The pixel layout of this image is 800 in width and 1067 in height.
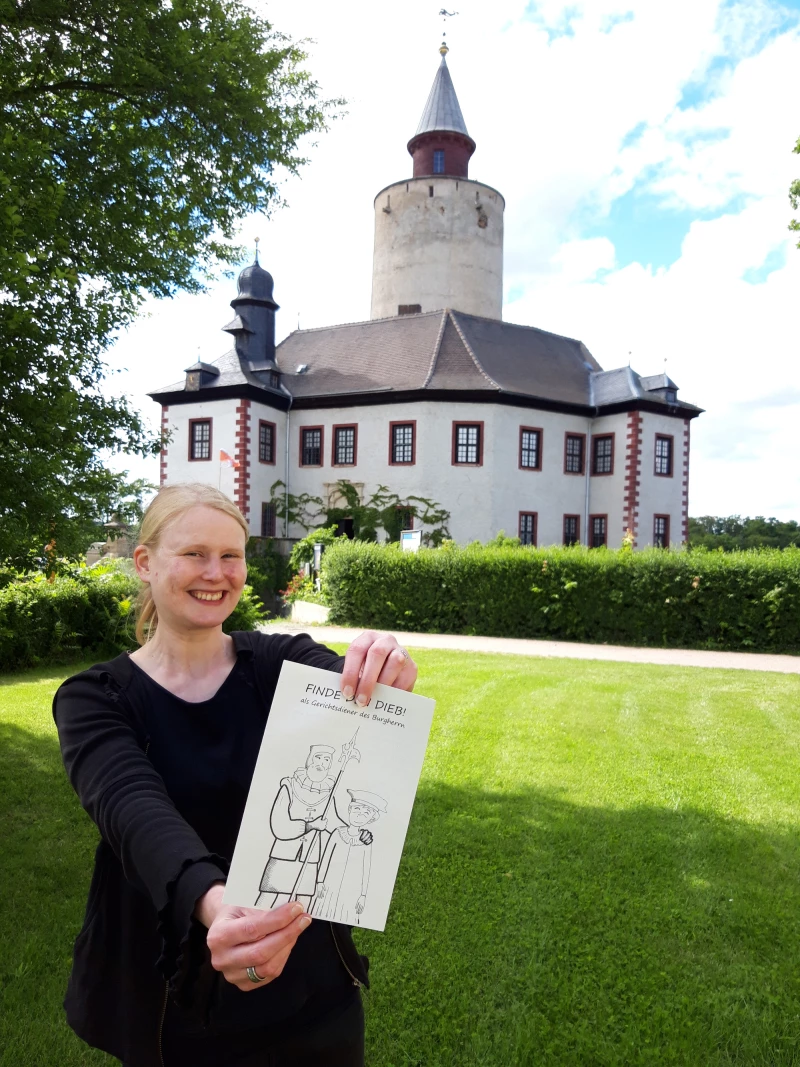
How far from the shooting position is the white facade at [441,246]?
4219cm

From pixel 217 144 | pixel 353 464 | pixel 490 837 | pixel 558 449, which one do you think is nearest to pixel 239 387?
pixel 353 464

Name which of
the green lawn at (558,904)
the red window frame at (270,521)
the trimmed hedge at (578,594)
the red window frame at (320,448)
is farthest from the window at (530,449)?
the green lawn at (558,904)

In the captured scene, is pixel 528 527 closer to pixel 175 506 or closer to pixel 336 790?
pixel 175 506

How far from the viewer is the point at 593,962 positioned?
4355mm

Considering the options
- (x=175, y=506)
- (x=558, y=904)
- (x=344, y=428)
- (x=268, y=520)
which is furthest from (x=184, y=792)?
(x=268, y=520)

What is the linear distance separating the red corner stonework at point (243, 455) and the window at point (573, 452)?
14356 mm

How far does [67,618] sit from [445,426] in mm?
23067

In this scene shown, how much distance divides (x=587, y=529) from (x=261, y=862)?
3676 cm

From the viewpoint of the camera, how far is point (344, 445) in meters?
36.6

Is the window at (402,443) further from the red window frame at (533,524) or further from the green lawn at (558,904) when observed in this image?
the green lawn at (558,904)

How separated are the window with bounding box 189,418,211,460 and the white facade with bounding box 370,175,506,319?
460 inches

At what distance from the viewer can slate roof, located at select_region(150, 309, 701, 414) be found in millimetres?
35531

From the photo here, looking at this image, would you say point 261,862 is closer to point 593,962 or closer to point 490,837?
point 593,962

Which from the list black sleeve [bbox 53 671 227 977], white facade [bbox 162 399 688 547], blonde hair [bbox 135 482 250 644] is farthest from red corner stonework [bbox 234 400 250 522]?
black sleeve [bbox 53 671 227 977]
